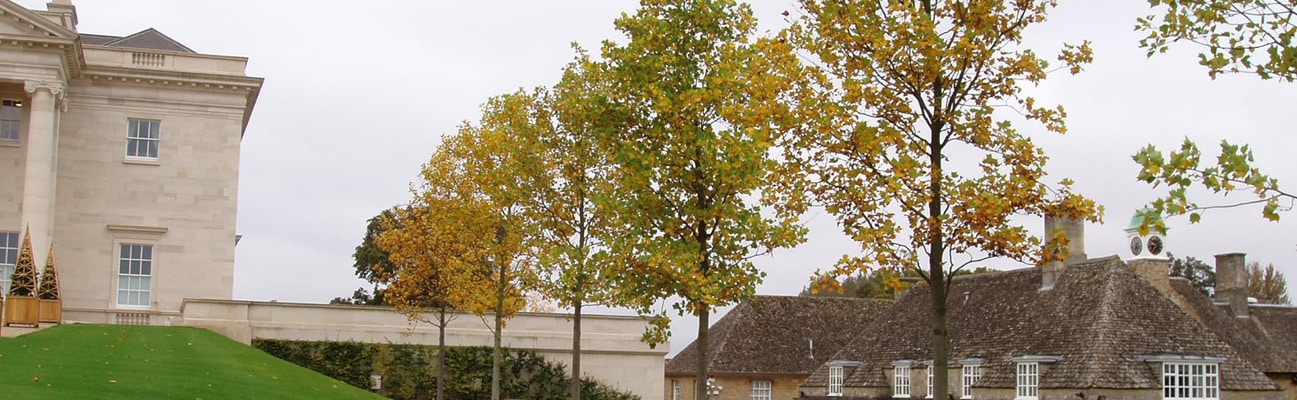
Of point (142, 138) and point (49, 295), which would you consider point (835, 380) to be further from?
point (49, 295)

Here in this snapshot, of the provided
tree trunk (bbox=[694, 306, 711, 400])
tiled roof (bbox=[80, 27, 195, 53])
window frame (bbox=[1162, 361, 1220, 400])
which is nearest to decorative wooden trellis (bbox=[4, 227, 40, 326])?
tiled roof (bbox=[80, 27, 195, 53])

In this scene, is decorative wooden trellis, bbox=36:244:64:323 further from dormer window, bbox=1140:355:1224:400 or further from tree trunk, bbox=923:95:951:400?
dormer window, bbox=1140:355:1224:400

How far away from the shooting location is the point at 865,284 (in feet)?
324

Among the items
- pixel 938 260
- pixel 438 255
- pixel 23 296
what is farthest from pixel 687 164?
pixel 23 296

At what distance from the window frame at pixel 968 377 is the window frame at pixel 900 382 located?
10.8ft

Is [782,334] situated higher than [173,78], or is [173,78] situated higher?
[173,78]

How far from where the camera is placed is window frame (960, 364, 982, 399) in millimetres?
53094

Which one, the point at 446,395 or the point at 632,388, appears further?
the point at 632,388

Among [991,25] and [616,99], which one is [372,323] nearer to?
[616,99]

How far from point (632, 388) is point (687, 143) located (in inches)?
900

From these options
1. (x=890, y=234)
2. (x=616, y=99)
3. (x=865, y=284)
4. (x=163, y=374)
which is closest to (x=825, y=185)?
(x=890, y=234)

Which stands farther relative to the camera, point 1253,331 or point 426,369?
point 1253,331

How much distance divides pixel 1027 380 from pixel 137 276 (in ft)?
108

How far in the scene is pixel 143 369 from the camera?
A: 964 inches
